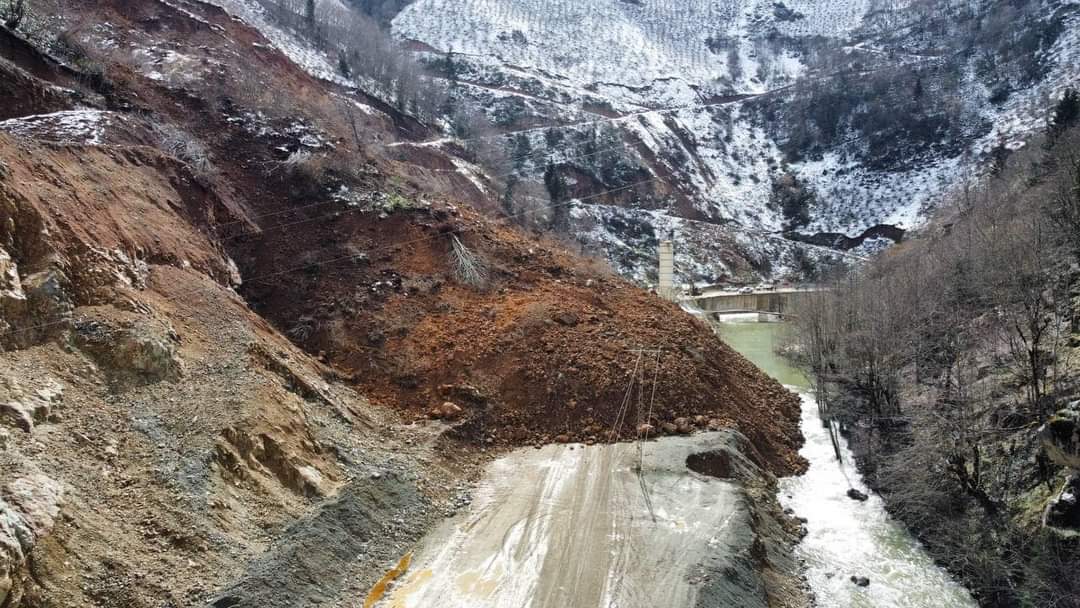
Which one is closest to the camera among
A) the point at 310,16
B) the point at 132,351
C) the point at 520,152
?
the point at 132,351

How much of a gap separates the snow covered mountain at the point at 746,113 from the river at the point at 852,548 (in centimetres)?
3544

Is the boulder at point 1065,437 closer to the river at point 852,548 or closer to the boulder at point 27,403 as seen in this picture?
the river at point 852,548

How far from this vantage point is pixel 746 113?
8412 centimetres

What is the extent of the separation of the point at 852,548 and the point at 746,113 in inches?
3092

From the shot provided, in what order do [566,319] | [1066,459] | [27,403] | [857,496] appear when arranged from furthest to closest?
[566,319], [857,496], [1066,459], [27,403]

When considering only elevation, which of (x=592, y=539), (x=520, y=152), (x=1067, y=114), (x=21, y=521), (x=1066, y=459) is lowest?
(x=21, y=521)

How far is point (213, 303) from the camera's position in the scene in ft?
45.7

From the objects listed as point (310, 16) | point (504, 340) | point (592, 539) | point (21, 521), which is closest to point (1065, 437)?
point (592, 539)

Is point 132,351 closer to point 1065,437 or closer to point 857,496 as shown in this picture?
point 1065,437

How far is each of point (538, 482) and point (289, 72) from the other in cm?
2902

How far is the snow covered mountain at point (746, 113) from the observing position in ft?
203

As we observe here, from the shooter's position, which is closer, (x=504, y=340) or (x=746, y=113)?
(x=504, y=340)

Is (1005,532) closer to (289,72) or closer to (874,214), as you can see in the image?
(289,72)

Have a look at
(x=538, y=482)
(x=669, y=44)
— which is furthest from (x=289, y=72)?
(x=669, y=44)
